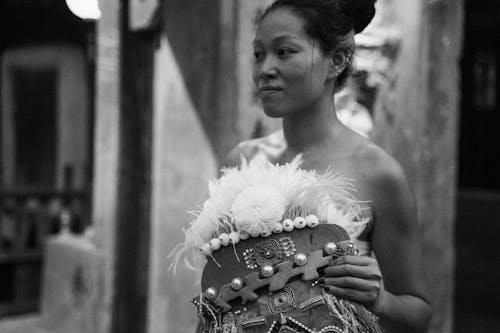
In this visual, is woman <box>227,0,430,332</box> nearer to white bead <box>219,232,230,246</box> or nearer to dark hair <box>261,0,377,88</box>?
dark hair <box>261,0,377,88</box>

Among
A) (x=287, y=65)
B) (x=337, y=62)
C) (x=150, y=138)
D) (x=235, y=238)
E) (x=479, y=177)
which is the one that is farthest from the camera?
(x=479, y=177)

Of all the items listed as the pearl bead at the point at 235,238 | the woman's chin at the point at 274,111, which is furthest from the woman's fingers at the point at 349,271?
the woman's chin at the point at 274,111

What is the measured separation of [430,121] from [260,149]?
168cm

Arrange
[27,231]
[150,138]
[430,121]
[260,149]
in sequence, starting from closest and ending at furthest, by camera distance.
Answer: [260,149]
[430,121]
[150,138]
[27,231]

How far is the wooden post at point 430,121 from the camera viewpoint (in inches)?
130

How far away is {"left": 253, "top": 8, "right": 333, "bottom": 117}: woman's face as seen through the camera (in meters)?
1.51

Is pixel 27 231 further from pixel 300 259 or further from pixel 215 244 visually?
pixel 300 259

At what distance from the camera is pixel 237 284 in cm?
130

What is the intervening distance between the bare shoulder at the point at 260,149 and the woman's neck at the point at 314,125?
0.16 meters

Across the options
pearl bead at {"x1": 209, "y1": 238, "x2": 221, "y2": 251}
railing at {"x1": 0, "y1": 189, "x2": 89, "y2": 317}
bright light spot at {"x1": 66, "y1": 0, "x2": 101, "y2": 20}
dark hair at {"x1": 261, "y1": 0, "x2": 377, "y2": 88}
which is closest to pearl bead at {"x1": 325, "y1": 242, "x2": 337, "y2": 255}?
pearl bead at {"x1": 209, "y1": 238, "x2": 221, "y2": 251}

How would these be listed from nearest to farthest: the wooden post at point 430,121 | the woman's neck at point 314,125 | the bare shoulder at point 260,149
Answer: the woman's neck at point 314,125
the bare shoulder at point 260,149
the wooden post at point 430,121

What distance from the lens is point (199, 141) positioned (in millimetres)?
3529

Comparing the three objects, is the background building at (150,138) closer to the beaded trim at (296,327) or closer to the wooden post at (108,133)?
the wooden post at (108,133)

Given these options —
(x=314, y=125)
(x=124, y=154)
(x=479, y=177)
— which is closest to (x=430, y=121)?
(x=314, y=125)
